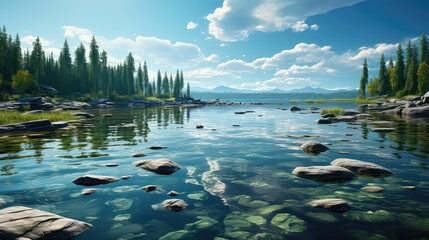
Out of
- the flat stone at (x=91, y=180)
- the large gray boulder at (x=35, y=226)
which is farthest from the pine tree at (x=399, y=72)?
the large gray boulder at (x=35, y=226)

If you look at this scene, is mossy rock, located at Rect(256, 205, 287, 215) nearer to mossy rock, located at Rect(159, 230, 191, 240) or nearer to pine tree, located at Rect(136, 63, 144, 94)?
mossy rock, located at Rect(159, 230, 191, 240)

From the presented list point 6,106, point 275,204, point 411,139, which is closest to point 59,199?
point 275,204

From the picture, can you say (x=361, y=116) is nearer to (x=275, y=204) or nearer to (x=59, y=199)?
(x=275, y=204)

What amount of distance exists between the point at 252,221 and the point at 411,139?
60.7 feet

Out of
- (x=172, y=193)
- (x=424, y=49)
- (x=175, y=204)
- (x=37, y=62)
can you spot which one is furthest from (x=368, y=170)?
(x=37, y=62)

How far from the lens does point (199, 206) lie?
7824mm

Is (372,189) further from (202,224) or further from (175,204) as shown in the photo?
(175,204)

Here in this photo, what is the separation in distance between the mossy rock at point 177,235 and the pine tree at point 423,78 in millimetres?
89640

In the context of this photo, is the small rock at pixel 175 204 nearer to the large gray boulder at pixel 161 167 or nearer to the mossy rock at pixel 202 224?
the mossy rock at pixel 202 224

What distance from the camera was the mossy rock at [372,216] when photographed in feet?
22.1

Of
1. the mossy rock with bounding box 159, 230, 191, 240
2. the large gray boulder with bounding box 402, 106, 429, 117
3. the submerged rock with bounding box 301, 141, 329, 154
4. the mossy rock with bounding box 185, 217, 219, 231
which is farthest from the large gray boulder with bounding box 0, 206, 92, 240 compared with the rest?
the large gray boulder with bounding box 402, 106, 429, 117

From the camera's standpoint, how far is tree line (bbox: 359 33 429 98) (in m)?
76.1

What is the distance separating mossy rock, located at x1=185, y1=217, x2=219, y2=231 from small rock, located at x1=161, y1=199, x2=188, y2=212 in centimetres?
90

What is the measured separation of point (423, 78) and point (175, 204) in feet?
299
